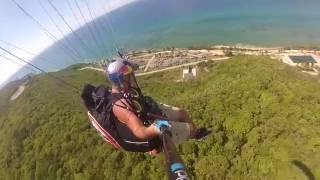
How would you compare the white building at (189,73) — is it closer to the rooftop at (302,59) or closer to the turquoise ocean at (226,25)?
the rooftop at (302,59)

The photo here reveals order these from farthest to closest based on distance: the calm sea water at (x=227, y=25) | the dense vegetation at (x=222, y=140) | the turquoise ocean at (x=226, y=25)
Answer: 1. the calm sea water at (x=227, y=25)
2. the turquoise ocean at (x=226, y=25)
3. the dense vegetation at (x=222, y=140)

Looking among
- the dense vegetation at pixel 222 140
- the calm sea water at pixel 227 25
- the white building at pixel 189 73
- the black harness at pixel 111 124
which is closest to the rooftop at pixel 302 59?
the calm sea water at pixel 227 25

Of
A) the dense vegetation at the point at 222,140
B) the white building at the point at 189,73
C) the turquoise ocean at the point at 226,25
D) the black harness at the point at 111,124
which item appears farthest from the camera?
the turquoise ocean at the point at 226,25

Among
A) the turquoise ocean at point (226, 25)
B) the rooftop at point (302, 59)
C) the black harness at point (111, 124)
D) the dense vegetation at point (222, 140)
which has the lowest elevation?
the turquoise ocean at point (226, 25)

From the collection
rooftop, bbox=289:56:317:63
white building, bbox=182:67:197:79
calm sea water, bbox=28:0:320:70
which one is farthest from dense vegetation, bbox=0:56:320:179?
→ calm sea water, bbox=28:0:320:70

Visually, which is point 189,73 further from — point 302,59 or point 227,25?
point 227,25

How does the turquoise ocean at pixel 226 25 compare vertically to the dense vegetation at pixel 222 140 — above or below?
below

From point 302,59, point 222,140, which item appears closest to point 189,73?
point 302,59
